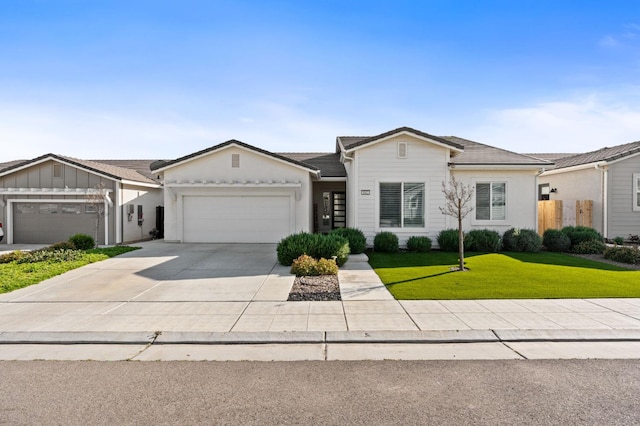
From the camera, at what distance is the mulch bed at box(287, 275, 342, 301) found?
25.7 ft

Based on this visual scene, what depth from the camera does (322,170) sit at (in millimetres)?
18500

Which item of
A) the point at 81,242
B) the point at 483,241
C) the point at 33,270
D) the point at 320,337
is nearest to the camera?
the point at 320,337

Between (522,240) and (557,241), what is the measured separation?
1.53 metres

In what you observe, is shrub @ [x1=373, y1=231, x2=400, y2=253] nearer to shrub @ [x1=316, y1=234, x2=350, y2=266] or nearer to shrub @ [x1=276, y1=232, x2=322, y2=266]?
shrub @ [x1=316, y1=234, x2=350, y2=266]

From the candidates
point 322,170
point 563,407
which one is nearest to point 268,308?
point 563,407

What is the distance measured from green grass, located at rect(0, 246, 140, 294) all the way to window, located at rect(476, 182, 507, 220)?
1341 cm

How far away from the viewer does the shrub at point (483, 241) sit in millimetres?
14016

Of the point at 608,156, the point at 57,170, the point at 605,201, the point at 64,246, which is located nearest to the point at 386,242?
the point at 605,201

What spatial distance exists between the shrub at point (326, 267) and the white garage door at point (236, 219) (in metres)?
6.46

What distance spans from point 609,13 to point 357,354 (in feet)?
39.8

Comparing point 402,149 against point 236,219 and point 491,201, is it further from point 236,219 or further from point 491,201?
point 236,219

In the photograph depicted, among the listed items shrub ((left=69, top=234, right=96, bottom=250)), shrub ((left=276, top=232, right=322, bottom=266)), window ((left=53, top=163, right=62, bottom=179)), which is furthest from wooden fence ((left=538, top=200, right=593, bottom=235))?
window ((left=53, top=163, right=62, bottom=179))

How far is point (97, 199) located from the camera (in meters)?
16.2

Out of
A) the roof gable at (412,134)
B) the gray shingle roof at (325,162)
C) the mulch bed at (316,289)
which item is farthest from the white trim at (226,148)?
the mulch bed at (316,289)
